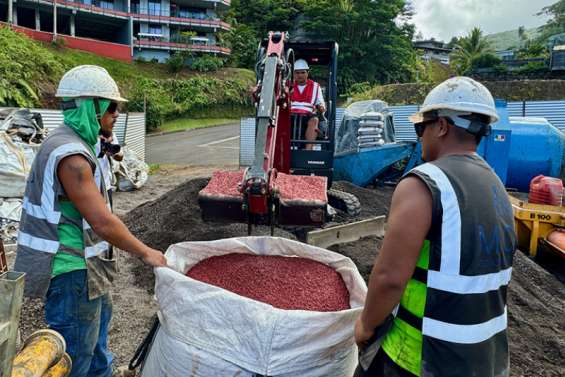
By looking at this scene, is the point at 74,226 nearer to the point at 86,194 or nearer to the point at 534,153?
the point at 86,194

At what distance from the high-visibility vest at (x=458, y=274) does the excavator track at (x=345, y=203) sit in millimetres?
5028

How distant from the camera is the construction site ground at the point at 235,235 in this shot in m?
3.63

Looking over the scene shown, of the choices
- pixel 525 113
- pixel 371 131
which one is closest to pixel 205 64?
pixel 525 113

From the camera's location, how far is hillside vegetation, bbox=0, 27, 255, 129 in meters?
15.7

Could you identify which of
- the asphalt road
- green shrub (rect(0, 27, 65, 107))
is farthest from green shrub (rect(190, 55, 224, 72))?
green shrub (rect(0, 27, 65, 107))

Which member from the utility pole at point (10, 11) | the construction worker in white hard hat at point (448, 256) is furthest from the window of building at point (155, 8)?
the construction worker in white hard hat at point (448, 256)

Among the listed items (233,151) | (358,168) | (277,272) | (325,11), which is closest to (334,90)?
(358,168)

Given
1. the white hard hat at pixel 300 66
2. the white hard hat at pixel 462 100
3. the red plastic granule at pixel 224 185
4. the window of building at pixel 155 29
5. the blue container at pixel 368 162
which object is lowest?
the blue container at pixel 368 162

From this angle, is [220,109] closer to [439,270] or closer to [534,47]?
[534,47]

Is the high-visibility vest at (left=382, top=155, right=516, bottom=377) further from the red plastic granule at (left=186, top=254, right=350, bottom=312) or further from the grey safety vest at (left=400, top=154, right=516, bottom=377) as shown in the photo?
the red plastic granule at (left=186, top=254, right=350, bottom=312)

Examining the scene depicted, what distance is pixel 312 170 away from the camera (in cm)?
650

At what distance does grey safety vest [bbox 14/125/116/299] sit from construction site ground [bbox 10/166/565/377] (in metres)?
1.39

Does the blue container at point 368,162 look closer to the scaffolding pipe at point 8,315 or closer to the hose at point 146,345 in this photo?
the hose at point 146,345

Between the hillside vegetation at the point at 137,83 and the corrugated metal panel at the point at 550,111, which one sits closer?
the corrugated metal panel at the point at 550,111
